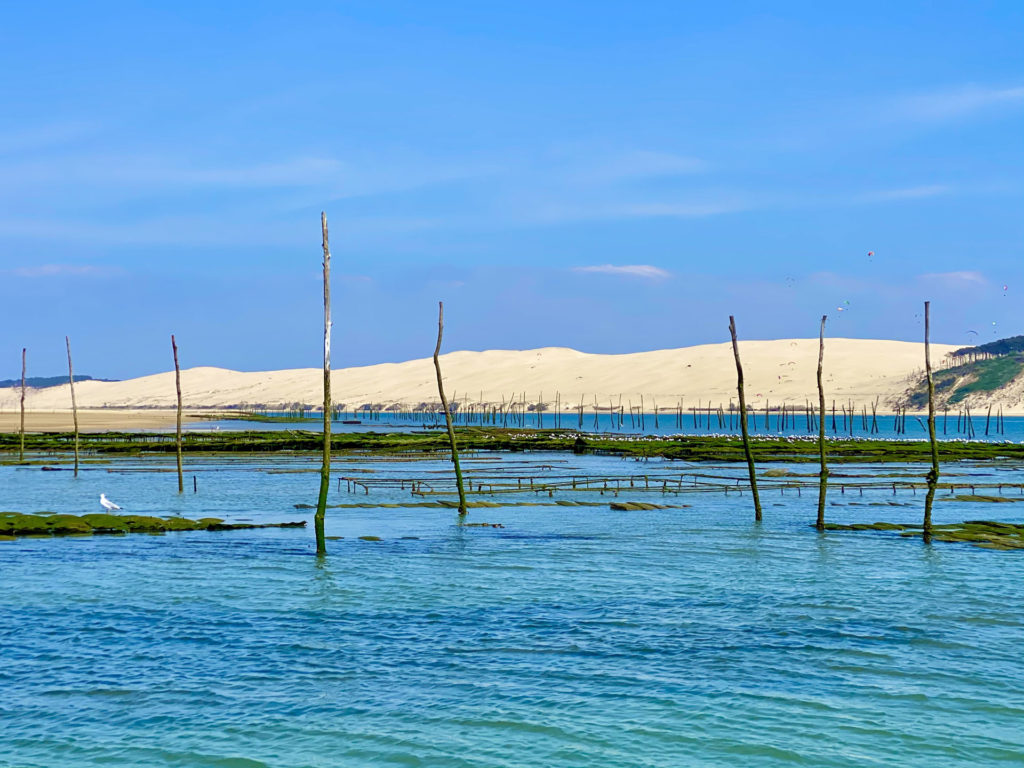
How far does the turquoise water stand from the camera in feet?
36.8

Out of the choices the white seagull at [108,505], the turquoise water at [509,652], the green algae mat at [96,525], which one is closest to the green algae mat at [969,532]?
the turquoise water at [509,652]

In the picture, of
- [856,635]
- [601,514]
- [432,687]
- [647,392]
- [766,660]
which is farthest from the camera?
[647,392]

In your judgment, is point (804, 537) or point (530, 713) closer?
point (530, 713)

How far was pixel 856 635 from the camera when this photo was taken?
1603cm

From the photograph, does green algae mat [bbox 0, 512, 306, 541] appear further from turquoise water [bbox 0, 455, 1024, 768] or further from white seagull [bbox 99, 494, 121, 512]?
white seagull [bbox 99, 494, 121, 512]

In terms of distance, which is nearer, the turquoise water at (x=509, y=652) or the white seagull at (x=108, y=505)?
the turquoise water at (x=509, y=652)

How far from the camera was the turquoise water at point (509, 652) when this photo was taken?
11219mm

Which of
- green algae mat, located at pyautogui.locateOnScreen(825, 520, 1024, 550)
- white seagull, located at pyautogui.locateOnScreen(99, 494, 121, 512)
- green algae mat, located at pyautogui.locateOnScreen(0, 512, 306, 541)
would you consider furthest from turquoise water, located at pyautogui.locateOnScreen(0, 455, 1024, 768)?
white seagull, located at pyautogui.locateOnScreen(99, 494, 121, 512)

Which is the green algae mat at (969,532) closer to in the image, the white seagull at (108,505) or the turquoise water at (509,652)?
the turquoise water at (509,652)

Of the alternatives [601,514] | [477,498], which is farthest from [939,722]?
[477,498]

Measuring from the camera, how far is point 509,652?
15.0 m

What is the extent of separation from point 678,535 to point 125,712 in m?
19.3

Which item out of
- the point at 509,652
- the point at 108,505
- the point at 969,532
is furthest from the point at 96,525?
the point at 969,532

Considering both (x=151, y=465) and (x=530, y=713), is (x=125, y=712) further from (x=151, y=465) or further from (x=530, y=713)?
(x=151, y=465)
